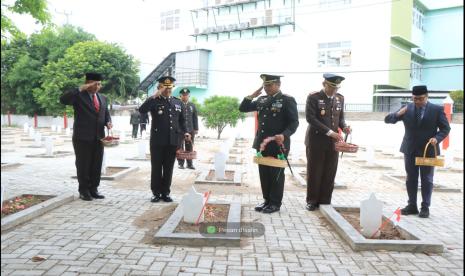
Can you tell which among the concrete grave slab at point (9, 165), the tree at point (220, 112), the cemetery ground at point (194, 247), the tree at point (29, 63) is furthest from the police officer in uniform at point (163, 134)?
the tree at point (29, 63)

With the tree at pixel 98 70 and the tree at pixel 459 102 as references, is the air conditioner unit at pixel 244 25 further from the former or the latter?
the tree at pixel 459 102

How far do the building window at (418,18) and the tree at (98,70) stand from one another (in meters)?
21.0

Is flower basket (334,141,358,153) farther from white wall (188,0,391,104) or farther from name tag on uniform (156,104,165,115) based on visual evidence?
white wall (188,0,391,104)

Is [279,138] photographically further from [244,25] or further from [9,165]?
[244,25]

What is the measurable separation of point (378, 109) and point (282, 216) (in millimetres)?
23112

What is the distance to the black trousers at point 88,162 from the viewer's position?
671cm

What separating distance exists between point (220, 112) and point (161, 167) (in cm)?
1936

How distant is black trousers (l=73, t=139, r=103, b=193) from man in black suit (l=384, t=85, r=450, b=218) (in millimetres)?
5003

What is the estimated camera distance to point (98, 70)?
93.6 ft

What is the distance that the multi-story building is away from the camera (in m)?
26.8

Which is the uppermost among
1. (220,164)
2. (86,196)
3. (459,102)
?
(459,102)

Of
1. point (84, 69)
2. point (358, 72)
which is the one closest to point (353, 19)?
point (358, 72)

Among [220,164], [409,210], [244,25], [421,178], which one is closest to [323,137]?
[421,178]

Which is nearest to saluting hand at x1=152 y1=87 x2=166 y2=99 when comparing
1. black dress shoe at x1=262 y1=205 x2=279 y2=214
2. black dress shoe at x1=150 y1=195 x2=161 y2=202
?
black dress shoe at x1=150 y1=195 x2=161 y2=202
